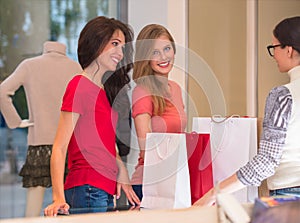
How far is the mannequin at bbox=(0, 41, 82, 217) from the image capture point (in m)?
3.42

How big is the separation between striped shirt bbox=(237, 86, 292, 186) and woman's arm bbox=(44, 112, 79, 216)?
2.11 ft

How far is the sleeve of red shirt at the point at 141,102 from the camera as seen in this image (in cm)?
231

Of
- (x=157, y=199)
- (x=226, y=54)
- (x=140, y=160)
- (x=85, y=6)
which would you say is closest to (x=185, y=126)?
(x=140, y=160)

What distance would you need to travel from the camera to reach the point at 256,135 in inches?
93.1

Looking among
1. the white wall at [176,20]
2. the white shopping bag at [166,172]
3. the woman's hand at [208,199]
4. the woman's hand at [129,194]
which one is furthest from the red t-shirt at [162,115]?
the white wall at [176,20]

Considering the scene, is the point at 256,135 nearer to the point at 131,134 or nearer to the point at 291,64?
the point at 291,64

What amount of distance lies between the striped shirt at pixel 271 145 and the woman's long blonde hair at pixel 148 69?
504 mm

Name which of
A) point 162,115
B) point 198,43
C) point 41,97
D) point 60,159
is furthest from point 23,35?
point 60,159

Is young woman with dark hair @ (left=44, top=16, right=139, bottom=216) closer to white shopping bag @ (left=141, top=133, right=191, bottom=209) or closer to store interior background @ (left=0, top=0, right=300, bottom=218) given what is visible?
white shopping bag @ (left=141, top=133, right=191, bottom=209)

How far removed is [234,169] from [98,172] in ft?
1.86

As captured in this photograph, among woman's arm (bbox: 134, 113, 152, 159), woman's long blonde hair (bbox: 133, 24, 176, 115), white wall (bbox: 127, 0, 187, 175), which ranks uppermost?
white wall (bbox: 127, 0, 187, 175)

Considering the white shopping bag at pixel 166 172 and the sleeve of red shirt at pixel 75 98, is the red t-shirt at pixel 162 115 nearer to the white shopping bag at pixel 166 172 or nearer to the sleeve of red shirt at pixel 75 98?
the white shopping bag at pixel 166 172

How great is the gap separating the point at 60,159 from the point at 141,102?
0.43 m

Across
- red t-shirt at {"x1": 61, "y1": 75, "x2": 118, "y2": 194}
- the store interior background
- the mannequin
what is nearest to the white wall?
the store interior background
